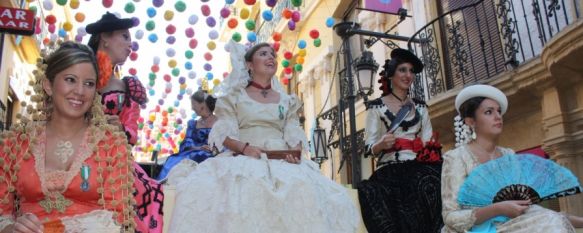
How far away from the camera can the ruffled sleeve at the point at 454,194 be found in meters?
3.30

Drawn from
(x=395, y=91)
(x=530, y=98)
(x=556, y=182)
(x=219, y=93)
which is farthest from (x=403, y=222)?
(x=530, y=98)

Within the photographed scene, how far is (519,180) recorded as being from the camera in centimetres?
330

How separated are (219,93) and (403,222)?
5.59ft

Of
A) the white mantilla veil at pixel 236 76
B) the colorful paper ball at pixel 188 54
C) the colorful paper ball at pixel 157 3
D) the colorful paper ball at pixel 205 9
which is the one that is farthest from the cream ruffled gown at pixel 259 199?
the colorful paper ball at pixel 188 54

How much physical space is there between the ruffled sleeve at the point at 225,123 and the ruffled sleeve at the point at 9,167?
1.60 meters

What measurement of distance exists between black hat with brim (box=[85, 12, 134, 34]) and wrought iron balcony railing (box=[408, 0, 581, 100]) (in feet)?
17.0

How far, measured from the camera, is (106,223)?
250cm

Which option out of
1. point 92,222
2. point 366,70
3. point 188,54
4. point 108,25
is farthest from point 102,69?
point 188,54

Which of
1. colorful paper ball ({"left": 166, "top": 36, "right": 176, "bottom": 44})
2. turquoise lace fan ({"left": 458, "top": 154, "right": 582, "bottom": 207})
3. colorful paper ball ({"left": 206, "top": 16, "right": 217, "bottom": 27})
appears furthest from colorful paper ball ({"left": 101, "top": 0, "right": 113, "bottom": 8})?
turquoise lace fan ({"left": 458, "top": 154, "right": 582, "bottom": 207})

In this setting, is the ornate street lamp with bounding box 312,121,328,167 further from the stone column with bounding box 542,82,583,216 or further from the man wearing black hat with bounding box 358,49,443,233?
the man wearing black hat with bounding box 358,49,443,233

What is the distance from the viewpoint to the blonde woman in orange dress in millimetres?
2459

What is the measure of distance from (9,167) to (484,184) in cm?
259

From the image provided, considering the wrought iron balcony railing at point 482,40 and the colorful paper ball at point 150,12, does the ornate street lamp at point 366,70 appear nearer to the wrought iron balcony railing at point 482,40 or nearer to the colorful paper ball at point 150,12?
the wrought iron balcony railing at point 482,40

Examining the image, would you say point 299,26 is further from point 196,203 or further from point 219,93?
point 196,203
